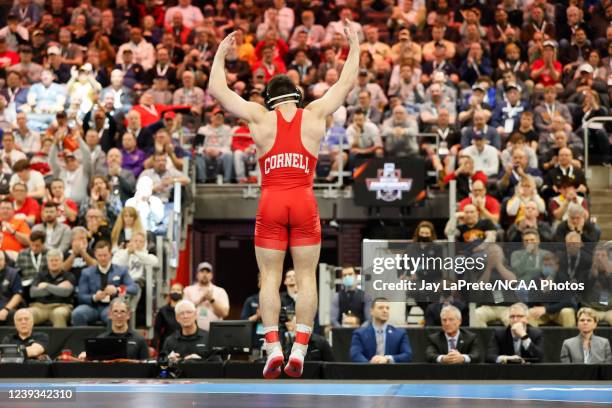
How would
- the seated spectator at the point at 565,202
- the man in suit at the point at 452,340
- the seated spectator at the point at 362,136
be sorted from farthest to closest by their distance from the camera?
the seated spectator at the point at 362,136
the seated spectator at the point at 565,202
the man in suit at the point at 452,340

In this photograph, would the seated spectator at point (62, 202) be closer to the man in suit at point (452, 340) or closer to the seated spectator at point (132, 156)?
the seated spectator at point (132, 156)

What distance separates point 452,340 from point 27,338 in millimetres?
4914

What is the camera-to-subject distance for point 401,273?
1481 cm

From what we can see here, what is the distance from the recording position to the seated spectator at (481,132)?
20.3 m

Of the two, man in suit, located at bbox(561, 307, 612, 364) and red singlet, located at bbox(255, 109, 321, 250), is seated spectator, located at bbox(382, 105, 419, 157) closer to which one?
man in suit, located at bbox(561, 307, 612, 364)

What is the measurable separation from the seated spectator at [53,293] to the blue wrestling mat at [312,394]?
13.5 ft

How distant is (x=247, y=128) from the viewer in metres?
21.8

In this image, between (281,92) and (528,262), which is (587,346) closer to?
(528,262)

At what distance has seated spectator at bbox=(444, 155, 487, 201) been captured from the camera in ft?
63.9

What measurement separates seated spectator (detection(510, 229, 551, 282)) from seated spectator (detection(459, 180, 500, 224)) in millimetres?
3112

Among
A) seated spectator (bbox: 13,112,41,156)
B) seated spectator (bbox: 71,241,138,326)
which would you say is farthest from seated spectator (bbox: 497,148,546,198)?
seated spectator (bbox: 13,112,41,156)

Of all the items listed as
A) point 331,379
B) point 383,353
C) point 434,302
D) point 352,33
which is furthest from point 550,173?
point 352,33

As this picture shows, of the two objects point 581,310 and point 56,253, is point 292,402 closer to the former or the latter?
point 581,310

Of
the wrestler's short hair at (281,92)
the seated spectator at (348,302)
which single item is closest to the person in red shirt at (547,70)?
the seated spectator at (348,302)
